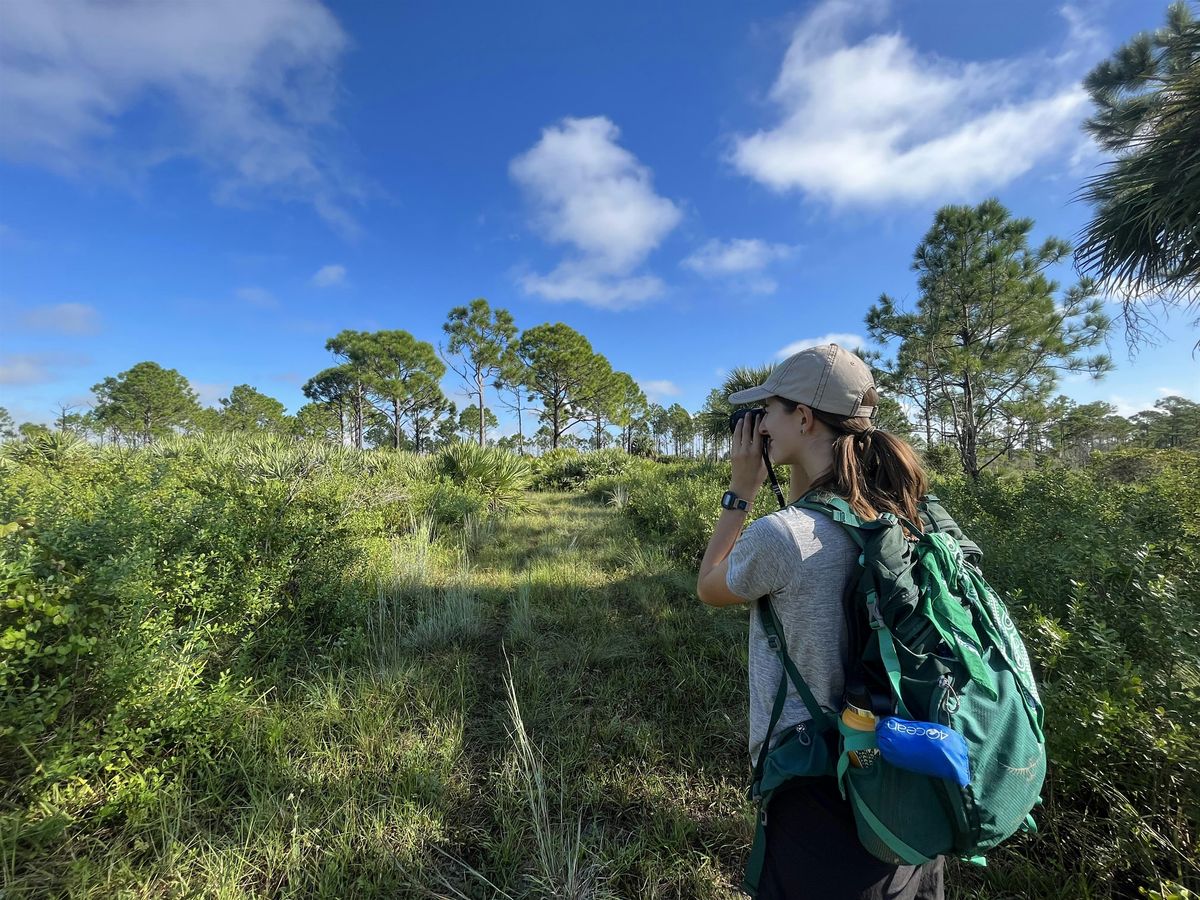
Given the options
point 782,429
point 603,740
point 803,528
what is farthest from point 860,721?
point 603,740

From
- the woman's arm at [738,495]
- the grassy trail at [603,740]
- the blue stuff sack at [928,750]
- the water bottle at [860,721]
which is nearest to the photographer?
the blue stuff sack at [928,750]

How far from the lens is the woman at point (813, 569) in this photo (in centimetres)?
95

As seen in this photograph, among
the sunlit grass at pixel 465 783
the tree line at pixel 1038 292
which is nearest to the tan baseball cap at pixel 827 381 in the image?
the sunlit grass at pixel 465 783

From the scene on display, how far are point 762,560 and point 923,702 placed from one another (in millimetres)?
376

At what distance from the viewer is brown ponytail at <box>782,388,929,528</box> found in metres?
1.09

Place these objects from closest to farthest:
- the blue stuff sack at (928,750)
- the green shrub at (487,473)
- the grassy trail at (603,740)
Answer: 1. the blue stuff sack at (928,750)
2. the grassy trail at (603,740)
3. the green shrub at (487,473)

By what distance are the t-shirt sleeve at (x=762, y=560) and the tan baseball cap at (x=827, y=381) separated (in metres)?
0.33

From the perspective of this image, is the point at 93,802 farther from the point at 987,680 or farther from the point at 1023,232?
the point at 1023,232

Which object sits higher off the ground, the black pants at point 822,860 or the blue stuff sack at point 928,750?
the blue stuff sack at point 928,750

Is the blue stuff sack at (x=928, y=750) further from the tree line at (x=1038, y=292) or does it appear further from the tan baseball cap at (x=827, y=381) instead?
the tree line at (x=1038, y=292)

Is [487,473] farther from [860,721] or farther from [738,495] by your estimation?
[860,721]

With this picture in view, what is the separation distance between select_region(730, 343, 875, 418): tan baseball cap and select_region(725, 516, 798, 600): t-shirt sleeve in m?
0.33

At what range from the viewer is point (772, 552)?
100 centimetres

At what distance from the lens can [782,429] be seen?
4.05 ft
